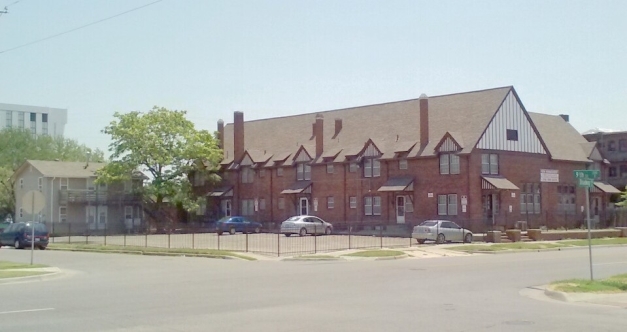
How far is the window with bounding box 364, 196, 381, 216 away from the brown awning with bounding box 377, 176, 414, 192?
69.3 inches

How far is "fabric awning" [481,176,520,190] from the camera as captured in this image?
51781 millimetres

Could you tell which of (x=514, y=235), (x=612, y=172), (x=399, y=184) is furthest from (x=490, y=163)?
(x=612, y=172)

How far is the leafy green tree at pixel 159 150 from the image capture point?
6535 centimetres

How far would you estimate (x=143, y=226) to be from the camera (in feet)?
223

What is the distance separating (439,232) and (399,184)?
11006mm

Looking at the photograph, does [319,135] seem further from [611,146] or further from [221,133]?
[611,146]

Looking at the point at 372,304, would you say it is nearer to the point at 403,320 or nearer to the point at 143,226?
the point at 403,320

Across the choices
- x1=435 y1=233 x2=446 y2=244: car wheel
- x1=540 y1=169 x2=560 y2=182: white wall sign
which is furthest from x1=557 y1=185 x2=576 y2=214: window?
x1=435 y1=233 x2=446 y2=244: car wheel

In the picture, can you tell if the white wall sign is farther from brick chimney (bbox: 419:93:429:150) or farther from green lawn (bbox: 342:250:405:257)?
green lawn (bbox: 342:250:405:257)

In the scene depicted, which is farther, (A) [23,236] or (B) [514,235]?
(B) [514,235]

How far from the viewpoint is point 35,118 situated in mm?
146750

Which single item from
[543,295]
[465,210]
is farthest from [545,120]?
→ [543,295]

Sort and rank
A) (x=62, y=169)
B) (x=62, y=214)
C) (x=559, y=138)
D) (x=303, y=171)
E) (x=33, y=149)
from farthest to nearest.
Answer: (x=33, y=149), (x=62, y=169), (x=62, y=214), (x=559, y=138), (x=303, y=171)

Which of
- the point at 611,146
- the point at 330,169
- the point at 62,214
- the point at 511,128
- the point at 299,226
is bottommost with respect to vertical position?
the point at 299,226
